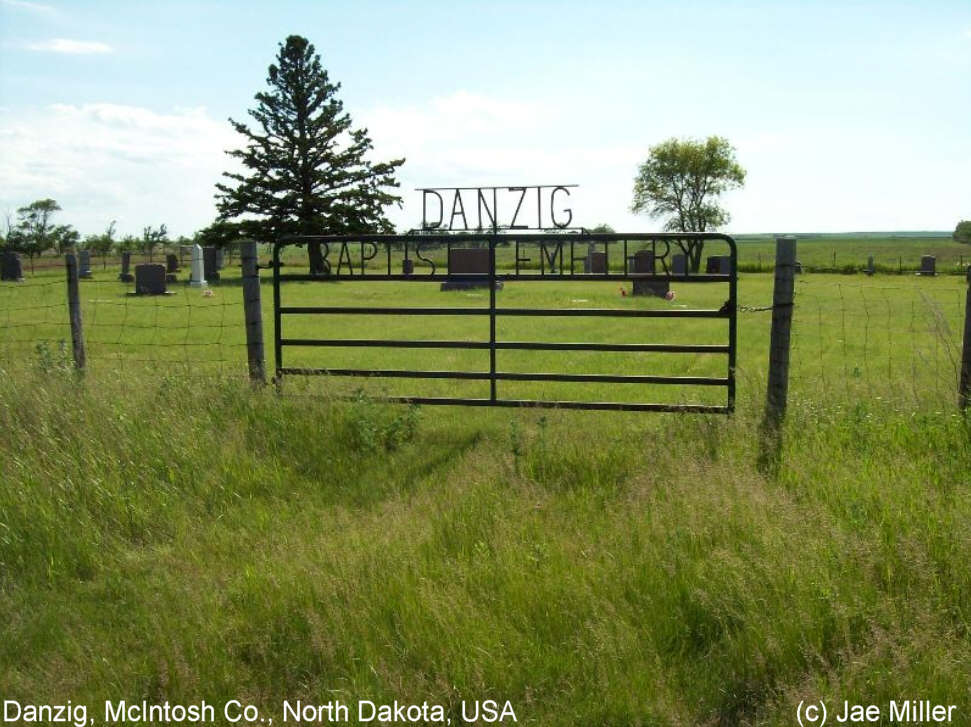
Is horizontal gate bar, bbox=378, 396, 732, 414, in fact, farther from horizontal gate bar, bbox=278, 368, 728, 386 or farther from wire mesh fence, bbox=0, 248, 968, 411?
wire mesh fence, bbox=0, 248, 968, 411

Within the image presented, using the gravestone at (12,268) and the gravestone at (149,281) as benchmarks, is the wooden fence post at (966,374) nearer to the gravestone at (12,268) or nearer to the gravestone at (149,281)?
the gravestone at (149,281)

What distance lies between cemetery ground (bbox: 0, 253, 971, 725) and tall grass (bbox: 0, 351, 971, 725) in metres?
0.02

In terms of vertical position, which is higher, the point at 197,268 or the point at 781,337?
the point at 197,268

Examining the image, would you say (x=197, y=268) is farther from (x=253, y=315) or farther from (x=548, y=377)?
(x=548, y=377)

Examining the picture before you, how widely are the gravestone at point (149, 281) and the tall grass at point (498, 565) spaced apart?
26.5 metres

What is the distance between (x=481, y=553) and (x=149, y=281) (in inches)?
1206

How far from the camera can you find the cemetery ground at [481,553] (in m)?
4.55

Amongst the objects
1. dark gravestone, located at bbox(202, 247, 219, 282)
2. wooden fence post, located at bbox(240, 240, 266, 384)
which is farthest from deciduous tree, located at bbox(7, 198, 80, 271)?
wooden fence post, located at bbox(240, 240, 266, 384)

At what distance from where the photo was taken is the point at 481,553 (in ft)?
18.4

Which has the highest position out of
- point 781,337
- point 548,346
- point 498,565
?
point 781,337

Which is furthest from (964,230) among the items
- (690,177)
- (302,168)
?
(302,168)

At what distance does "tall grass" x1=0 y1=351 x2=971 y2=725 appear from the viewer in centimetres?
453

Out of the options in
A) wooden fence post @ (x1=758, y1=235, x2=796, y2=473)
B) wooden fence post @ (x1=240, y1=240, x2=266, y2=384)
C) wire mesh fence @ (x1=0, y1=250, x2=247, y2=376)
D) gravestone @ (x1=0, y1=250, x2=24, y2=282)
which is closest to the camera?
wooden fence post @ (x1=758, y1=235, x2=796, y2=473)

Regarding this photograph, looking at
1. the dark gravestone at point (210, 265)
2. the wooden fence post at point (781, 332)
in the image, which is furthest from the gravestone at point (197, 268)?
the wooden fence post at point (781, 332)
